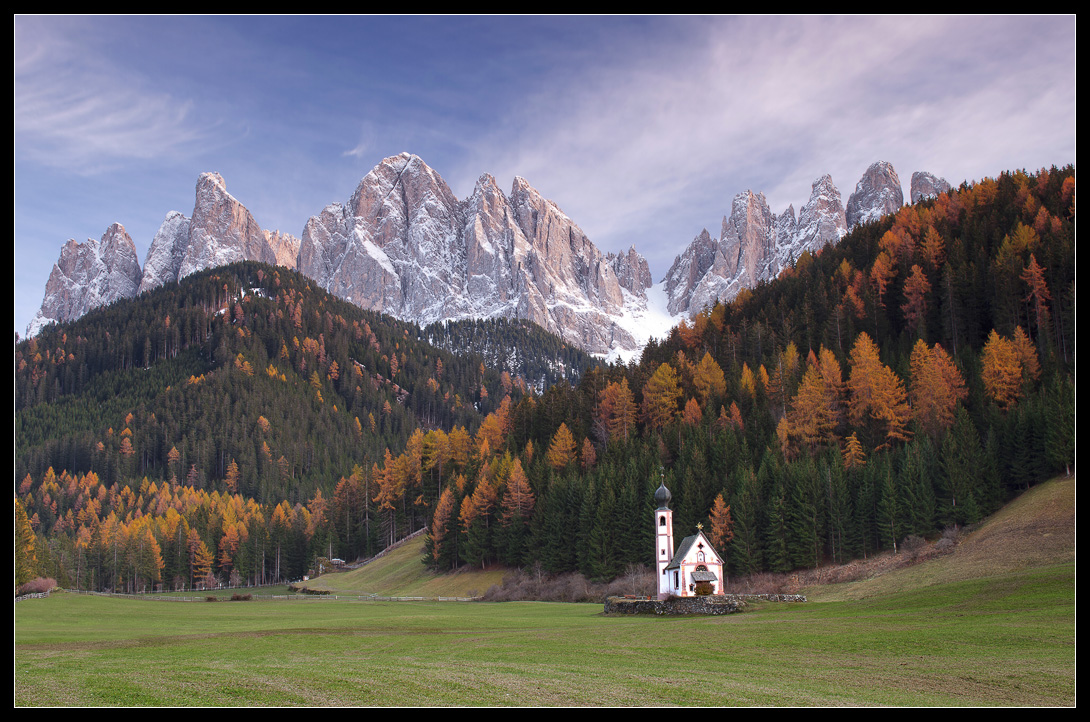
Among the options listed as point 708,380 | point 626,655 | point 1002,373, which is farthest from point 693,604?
point 708,380

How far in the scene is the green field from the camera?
1788 centimetres

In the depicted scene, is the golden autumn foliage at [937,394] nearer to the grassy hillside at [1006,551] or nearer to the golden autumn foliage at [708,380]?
the grassy hillside at [1006,551]

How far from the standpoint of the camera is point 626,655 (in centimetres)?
2589

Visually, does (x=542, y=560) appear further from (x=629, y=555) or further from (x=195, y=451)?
(x=195, y=451)

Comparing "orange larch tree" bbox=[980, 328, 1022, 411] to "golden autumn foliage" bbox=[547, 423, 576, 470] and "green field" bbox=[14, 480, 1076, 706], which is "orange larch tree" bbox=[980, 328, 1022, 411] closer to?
"green field" bbox=[14, 480, 1076, 706]

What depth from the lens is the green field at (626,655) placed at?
17875 millimetres

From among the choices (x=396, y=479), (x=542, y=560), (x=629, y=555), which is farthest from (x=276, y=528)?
(x=629, y=555)

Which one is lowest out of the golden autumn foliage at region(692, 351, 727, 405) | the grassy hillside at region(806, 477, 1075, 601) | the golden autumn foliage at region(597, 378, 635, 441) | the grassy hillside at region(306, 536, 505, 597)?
the grassy hillside at region(306, 536, 505, 597)

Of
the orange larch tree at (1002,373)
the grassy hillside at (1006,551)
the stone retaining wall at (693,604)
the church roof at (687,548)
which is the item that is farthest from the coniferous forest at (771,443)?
the stone retaining wall at (693,604)

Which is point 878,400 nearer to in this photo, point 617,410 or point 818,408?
point 818,408

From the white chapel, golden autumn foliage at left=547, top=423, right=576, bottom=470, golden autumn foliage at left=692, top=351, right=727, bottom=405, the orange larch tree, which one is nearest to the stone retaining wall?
the white chapel
